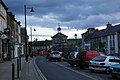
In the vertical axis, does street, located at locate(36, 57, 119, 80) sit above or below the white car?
below

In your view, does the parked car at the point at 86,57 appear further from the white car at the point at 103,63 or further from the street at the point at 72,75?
the white car at the point at 103,63

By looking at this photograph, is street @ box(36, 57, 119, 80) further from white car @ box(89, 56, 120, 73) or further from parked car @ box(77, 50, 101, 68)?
parked car @ box(77, 50, 101, 68)

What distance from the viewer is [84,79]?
19953 millimetres

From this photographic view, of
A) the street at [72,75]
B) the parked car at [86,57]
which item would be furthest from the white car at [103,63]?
the parked car at [86,57]

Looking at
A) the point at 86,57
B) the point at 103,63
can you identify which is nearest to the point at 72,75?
the point at 103,63

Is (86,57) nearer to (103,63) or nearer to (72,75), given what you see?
(103,63)

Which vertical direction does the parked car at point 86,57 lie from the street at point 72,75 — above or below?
above

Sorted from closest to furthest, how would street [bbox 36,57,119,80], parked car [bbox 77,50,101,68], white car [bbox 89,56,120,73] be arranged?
street [bbox 36,57,119,80], white car [bbox 89,56,120,73], parked car [bbox 77,50,101,68]

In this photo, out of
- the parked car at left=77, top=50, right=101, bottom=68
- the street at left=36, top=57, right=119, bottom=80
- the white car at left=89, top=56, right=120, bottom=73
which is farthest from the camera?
the parked car at left=77, top=50, right=101, bottom=68

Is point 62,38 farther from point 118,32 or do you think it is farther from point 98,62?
point 98,62

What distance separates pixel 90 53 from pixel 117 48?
3506cm

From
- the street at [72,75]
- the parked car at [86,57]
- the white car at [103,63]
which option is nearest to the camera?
the street at [72,75]

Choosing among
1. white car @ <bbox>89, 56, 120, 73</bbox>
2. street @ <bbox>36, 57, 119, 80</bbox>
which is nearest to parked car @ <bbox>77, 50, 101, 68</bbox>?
street @ <bbox>36, 57, 119, 80</bbox>

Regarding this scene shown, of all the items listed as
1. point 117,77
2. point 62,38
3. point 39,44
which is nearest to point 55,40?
point 62,38
